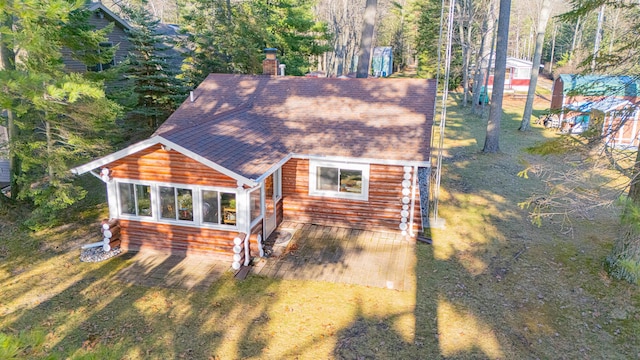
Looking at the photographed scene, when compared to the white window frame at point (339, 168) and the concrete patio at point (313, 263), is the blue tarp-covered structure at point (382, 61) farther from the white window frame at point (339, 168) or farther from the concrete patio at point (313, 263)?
the concrete patio at point (313, 263)

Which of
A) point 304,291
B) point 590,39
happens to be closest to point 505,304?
point 304,291

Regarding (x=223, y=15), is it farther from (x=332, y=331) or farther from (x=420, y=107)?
(x=332, y=331)

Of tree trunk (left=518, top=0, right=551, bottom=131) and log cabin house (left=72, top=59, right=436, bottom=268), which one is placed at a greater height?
tree trunk (left=518, top=0, right=551, bottom=131)

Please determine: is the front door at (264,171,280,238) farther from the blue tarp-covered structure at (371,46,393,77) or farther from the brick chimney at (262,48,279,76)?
the blue tarp-covered structure at (371,46,393,77)

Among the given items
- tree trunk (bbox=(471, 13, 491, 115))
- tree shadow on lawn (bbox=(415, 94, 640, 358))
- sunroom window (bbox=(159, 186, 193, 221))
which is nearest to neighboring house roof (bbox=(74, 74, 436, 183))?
sunroom window (bbox=(159, 186, 193, 221))

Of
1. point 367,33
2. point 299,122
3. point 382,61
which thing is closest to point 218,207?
point 299,122

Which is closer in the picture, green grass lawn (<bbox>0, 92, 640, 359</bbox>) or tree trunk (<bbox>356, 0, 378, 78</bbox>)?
green grass lawn (<bbox>0, 92, 640, 359</bbox>)

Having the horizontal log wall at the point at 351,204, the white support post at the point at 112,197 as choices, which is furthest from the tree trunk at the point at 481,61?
the white support post at the point at 112,197
